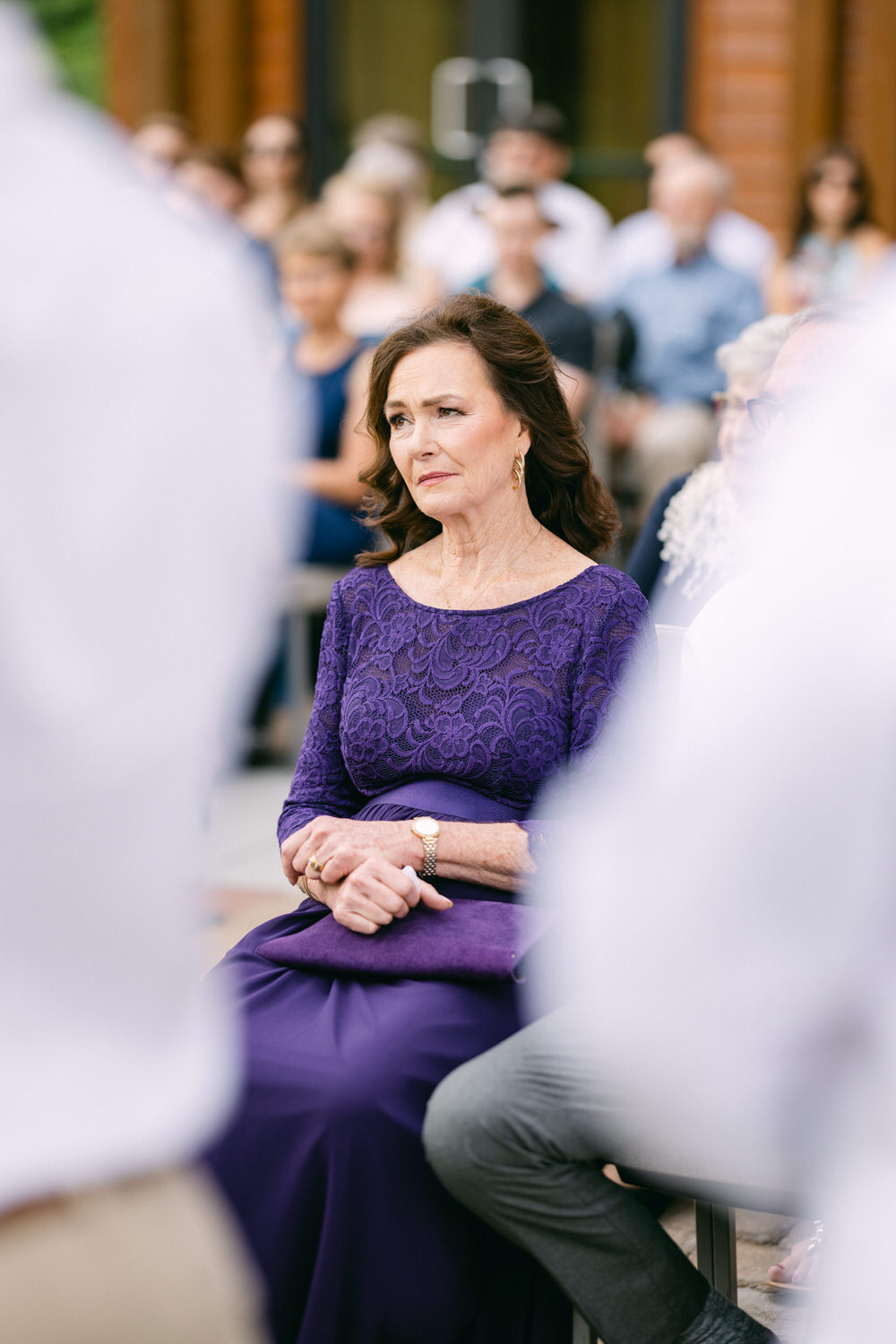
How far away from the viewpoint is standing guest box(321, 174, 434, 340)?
255 inches

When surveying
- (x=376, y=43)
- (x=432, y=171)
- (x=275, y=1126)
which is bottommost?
(x=275, y=1126)

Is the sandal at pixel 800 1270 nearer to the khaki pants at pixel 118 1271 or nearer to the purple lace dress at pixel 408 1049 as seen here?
the purple lace dress at pixel 408 1049

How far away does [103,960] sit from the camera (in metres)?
1.13

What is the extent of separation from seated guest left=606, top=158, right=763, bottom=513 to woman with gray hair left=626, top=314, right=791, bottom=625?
2.78m

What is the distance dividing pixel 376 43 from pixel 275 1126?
26.6 feet

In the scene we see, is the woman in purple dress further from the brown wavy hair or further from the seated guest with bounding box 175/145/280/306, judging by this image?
the seated guest with bounding box 175/145/280/306

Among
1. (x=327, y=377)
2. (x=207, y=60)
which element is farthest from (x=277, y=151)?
(x=327, y=377)

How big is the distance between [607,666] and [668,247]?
16.7 ft

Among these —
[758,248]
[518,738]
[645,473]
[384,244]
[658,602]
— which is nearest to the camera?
[518,738]

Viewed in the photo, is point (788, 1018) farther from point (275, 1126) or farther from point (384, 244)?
point (384, 244)

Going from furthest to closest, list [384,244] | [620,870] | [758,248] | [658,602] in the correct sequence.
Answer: [758,248], [384,244], [658,602], [620,870]

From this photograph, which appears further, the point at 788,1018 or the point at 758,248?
the point at 758,248

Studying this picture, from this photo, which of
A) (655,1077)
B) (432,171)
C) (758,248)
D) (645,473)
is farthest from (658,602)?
(432,171)

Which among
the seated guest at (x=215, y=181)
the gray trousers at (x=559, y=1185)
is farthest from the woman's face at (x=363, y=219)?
the gray trousers at (x=559, y=1185)
